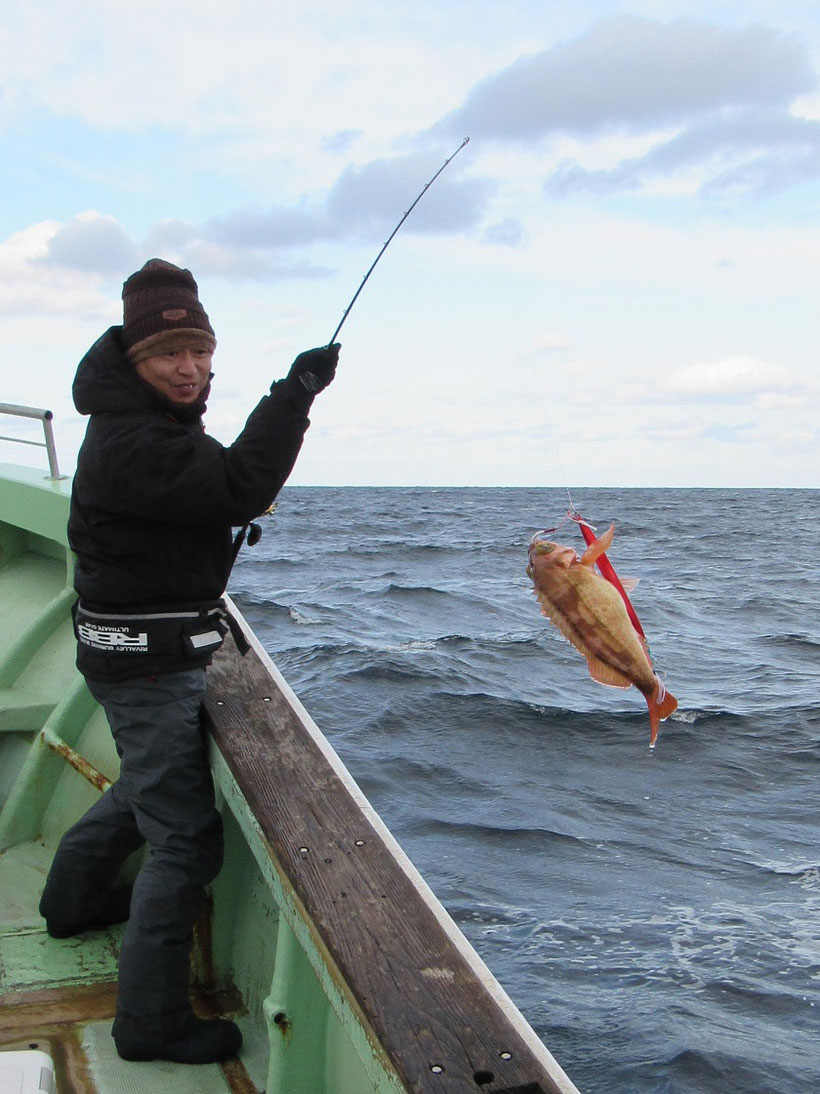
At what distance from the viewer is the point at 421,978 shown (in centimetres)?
191

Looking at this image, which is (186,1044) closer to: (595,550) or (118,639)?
(118,639)

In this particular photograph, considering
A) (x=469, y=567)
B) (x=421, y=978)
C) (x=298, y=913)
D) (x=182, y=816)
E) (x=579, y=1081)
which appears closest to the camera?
(x=421, y=978)

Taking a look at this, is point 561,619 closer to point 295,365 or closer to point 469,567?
point 295,365

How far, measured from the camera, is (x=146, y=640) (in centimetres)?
276

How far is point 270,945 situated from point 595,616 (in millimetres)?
1391

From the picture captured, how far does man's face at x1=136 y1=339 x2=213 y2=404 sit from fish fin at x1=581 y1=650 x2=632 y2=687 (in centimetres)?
128

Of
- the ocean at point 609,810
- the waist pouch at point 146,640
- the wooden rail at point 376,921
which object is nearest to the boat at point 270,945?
the wooden rail at point 376,921

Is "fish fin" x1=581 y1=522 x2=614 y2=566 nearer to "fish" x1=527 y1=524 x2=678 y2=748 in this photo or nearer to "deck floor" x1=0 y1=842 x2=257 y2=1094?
"fish" x1=527 y1=524 x2=678 y2=748

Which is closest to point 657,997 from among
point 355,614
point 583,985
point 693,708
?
point 583,985

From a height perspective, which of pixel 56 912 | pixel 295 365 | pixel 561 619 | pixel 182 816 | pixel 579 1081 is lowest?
pixel 579 1081

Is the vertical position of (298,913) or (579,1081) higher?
(298,913)

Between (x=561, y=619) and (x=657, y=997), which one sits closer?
(x=561, y=619)

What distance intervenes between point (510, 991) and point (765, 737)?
5.54 m

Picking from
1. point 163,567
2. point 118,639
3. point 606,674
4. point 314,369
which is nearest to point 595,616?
point 606,674
